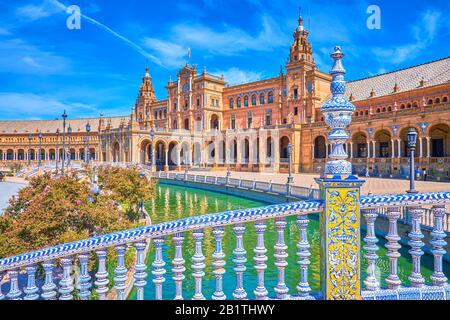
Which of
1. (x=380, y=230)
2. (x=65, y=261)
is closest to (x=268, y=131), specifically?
(x=380, y=230)

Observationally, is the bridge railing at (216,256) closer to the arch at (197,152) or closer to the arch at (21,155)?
the arch at (197,152)

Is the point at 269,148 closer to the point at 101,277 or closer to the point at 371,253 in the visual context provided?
the point at 371,253

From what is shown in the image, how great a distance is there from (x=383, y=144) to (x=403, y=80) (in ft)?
31.5

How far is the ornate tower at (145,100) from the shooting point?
68688 mm

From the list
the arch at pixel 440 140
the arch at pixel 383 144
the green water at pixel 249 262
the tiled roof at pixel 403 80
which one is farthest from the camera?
the arch at pixel 383 144

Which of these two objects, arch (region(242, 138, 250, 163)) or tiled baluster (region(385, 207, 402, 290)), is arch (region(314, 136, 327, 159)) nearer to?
arch (region(242, 138, 250, 163))

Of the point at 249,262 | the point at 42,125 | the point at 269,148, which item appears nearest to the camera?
the point at 249,262

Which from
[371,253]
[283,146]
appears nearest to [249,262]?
[371,253]

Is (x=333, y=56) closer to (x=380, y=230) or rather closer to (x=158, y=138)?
(x=380, y=230)

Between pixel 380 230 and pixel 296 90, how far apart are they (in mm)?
36537

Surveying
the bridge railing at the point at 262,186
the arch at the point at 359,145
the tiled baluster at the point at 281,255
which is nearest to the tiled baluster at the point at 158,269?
the tiled baluster at the point at 281,255

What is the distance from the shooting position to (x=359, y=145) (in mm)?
39188

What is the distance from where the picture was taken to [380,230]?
1202 centimetres

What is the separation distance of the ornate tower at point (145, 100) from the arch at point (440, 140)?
172 ft
